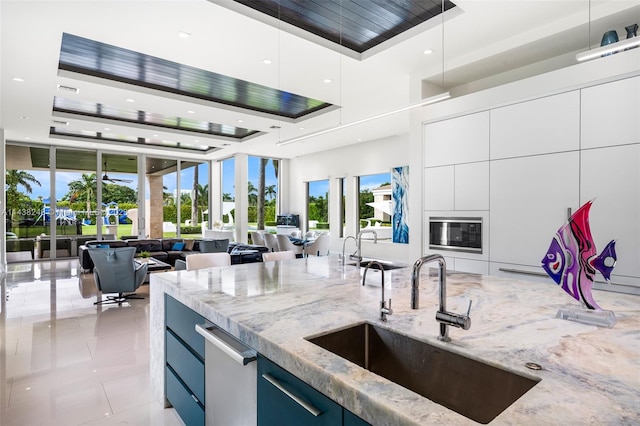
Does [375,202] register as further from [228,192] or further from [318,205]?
[228,192]

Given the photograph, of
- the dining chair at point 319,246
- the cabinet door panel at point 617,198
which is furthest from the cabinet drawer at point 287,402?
the dining chair at point 319,246

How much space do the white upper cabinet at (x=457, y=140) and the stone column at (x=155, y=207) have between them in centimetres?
979

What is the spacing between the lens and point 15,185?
9.70 metres

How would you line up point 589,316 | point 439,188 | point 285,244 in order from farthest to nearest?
point 285,244, point 439,188, point 589,316

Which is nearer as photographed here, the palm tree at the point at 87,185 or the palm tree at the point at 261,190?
the palm tree at the point at 87,185

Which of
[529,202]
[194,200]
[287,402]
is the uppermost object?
[194,200]

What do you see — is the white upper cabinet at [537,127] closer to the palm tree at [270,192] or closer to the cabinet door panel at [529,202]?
the cabinet door panel at [529,202]

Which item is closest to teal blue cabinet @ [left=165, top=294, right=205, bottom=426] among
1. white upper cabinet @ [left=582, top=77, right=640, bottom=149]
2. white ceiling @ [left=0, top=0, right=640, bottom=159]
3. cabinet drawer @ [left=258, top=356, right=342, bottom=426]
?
cabinet drawer @ [left=258, top=356, right=342, bottom=426]

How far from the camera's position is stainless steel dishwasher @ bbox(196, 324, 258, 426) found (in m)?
1.45

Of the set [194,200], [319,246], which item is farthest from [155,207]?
[319,246]

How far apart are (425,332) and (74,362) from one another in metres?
3.33

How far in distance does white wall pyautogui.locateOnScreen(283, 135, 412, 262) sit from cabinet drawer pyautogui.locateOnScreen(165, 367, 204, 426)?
24.3 feet

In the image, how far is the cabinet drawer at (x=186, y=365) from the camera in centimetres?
192

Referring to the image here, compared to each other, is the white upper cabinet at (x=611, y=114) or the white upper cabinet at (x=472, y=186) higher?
the white upper cabinet at (x=611, y=114)
